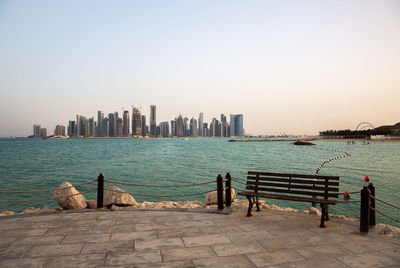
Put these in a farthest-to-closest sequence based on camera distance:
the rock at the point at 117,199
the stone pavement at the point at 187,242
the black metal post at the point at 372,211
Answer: the rock at the point at 117,199 < the black metal post at the point at 372,211 < the stone pavement at the point at 187,242

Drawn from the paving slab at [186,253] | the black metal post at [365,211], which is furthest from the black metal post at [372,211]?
the paving slab at [186,253]

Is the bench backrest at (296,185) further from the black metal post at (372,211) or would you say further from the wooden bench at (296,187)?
the black metal post at (372,211)

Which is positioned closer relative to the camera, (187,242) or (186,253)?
(186,253)

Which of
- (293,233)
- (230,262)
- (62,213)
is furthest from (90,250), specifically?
(293,233)

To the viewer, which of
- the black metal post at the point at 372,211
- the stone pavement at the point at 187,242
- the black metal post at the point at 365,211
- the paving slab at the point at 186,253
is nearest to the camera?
the stone pavement at the point at 187,242

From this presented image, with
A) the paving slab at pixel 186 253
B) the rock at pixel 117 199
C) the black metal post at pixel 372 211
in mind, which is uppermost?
the black metal post at pixel 372 211

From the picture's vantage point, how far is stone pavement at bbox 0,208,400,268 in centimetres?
498

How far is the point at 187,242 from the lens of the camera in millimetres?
5973

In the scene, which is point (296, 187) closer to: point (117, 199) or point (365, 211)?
point (365, 211)

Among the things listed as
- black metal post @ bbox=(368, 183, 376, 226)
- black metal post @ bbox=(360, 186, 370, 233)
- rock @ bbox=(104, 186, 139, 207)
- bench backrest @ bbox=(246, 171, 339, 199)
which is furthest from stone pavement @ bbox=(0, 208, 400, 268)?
rock @ bbox=(104, 186, 139, 207)

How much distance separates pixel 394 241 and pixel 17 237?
894 centimetres

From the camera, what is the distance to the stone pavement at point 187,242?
4984 millimetres

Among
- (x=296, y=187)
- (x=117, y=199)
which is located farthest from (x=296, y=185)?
(x=117, y=199)

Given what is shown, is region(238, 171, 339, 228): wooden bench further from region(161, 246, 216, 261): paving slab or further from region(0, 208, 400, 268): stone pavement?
region(161, 246, 216, 261): paving slab
